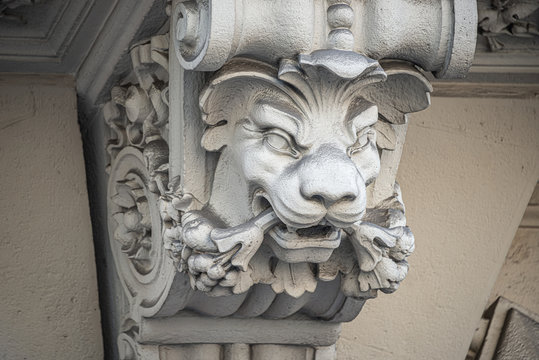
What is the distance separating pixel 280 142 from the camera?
143cm

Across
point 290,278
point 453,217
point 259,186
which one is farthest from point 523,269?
point 259,186

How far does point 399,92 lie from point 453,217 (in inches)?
18.8

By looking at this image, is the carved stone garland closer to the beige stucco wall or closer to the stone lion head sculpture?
the stone lion head sculpture

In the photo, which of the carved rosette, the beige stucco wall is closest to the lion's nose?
the carved rosette

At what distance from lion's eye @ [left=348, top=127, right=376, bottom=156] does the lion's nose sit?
5 centimetres

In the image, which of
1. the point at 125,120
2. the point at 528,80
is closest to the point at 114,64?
the point at 125,120

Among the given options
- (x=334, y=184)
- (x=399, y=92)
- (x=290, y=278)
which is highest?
(x=399, y=92)

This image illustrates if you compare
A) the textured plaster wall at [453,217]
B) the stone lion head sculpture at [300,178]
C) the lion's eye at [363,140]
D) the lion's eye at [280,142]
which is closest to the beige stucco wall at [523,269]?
the textured plaster wall at [453,217]

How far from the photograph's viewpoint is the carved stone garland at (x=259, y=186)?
1.41 meters

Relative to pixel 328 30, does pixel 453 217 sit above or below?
below

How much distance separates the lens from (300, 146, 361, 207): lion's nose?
1.37 m

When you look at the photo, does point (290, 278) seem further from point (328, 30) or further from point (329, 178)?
point (328, 30)

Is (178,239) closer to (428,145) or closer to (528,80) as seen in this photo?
(428,145)

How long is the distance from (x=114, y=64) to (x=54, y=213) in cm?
27
